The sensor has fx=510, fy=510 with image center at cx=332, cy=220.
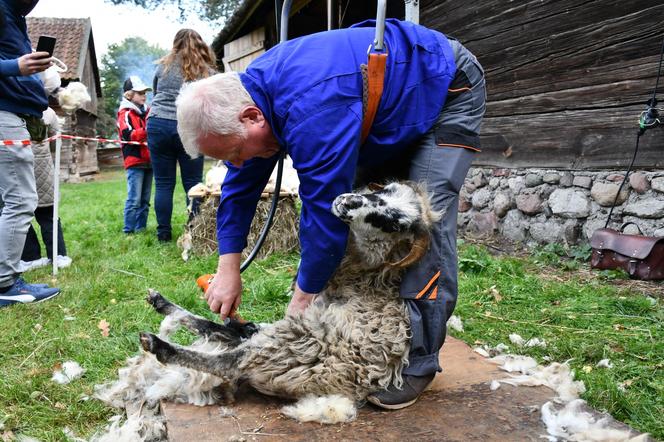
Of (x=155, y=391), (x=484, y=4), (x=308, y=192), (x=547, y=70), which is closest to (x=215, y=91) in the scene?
(x=308, y=192)

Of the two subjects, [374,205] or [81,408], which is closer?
[374,205]

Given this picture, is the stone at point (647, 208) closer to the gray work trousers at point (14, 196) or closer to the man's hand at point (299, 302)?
the man's hand at point (299, 302)

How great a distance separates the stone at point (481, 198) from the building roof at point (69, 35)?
1769 centimetres

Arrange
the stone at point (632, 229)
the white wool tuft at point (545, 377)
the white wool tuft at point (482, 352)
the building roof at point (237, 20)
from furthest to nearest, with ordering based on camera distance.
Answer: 1. the building roof at point (237, 20)
2. the stone at point (632, 229)
3. the white wool tuft at point (482, 352)
4. the white wool tuft at point (545, 377)

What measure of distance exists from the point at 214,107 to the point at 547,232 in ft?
13.8

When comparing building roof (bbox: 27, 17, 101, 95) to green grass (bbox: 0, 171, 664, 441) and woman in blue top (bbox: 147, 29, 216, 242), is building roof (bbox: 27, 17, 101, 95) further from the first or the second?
green grass (bbox: 0, 171, 664, 441)

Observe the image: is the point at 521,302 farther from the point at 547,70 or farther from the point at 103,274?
the point at 103,274

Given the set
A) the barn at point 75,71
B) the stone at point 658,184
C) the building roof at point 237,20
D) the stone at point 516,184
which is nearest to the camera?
the stone at point 658,184

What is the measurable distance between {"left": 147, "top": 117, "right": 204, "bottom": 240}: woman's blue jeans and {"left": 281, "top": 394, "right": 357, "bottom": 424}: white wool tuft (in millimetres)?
3769

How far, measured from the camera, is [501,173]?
227 inches

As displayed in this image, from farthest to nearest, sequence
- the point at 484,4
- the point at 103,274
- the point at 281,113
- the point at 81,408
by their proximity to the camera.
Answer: the point at 484,4 < the point at 103,274 < the point at 81,408 < the point at 281,113

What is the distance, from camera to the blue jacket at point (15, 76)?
11.2ft

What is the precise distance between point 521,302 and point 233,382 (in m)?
2.39

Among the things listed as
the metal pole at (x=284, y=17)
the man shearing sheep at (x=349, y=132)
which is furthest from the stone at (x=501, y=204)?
the metal pole at (x=284, y=17)
